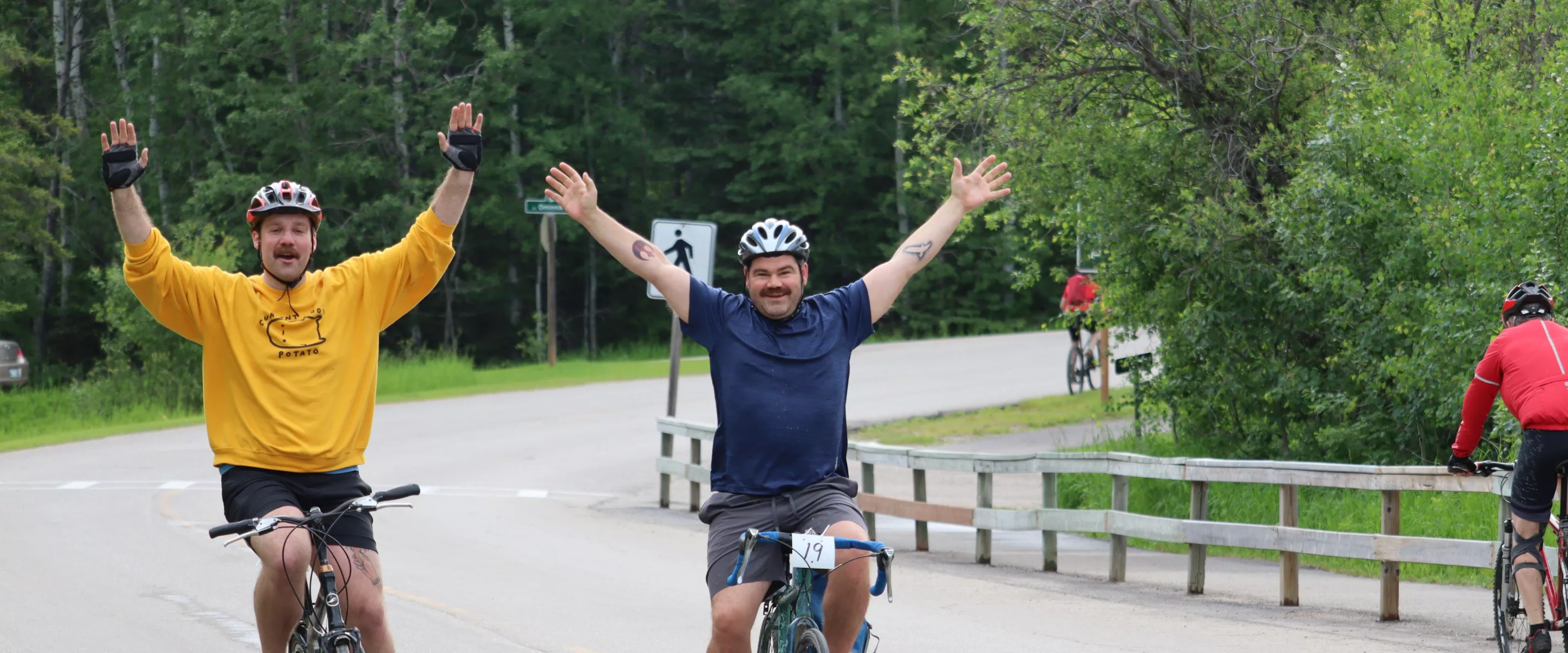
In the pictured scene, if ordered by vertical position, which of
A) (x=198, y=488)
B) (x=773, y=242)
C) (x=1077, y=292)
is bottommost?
(x=198, y=488)

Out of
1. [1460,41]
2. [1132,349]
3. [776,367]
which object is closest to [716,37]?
[1132,349]

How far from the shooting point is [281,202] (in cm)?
574

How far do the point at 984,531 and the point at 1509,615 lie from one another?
5.59 m

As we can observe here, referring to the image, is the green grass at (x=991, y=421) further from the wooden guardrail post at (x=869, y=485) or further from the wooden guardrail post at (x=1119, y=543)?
the wooden guardrail post at (x=1119, y=543)

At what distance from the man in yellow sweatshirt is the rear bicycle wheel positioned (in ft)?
73.6

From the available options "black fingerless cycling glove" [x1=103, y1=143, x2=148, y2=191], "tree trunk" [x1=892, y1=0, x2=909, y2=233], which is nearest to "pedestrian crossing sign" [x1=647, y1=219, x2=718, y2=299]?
"black fingerless cycling glove" [x1=103, y1=143, x2=148, y2=191]

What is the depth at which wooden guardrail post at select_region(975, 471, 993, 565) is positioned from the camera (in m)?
13.1

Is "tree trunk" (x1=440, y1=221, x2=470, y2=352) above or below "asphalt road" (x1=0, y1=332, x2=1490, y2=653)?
above

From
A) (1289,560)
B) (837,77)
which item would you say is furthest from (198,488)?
(837,77)

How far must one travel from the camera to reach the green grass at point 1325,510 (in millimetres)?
12547

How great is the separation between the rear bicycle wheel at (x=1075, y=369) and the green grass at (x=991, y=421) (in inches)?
30.2

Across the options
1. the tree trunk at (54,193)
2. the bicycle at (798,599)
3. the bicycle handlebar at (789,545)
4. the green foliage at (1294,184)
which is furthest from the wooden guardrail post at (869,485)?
the tree trunk at (54,193)

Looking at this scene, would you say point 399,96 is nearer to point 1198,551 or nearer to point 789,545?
point 1198,551

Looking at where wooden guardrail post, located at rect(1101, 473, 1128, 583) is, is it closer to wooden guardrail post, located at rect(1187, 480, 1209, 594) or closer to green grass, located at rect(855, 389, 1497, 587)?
wooden guardrail post, located at rect(1187, 480, 1209, 594)
